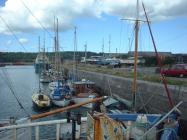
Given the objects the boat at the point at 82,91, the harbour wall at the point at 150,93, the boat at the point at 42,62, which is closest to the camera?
the harbour wall at the point at 150,93

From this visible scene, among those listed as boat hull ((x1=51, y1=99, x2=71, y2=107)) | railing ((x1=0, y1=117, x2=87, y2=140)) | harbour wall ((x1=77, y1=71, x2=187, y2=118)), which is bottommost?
boat hull ((x1=51, y1=99, x2=71, y2=107))

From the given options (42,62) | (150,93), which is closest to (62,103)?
(150,93)

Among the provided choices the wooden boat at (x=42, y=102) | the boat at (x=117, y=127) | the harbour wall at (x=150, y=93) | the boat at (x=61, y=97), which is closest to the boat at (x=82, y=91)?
the boat at (x=61, y=97)

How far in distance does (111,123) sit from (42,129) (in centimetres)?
387

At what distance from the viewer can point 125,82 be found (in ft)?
125

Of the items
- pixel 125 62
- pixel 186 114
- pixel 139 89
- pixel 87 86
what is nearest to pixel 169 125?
pixel 186 114

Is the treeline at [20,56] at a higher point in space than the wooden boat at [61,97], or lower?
higher

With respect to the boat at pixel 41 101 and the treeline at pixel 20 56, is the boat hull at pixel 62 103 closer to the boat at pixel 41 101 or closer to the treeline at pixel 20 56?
the boat at pixel 41 101

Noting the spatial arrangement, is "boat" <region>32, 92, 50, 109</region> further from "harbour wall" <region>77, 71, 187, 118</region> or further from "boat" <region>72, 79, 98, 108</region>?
"harbour wall" <region>77, 71, 187, 118</region>

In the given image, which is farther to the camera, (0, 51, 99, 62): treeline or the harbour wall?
(0, 51, 99, 62): treeline

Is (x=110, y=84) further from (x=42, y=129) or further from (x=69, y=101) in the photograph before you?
(x=42, y=129)

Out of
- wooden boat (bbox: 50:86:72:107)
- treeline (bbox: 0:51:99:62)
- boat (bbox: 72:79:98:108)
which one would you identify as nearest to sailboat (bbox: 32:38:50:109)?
wooden boat (bbox: 50:86:72:107)

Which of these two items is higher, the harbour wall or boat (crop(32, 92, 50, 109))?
the harbour wall

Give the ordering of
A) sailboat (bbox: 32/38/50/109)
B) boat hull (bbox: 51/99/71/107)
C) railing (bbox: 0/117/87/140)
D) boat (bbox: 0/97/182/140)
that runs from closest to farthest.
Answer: boat (bbox: 0/97/182/140) → railing (bbox: 0/117/87/140) → sailboat (bbox: 32/38/50/109) → boat hull (bbox: 51/99/71/107)
